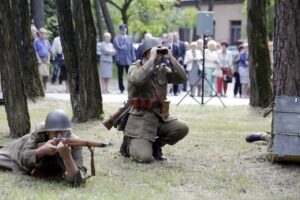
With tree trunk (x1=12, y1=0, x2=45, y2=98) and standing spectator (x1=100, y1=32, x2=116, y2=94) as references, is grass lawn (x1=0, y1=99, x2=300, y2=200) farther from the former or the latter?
standing spectator (x1=100, y1=32, x2=116, y2=94)

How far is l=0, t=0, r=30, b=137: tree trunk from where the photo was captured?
9.50 meters

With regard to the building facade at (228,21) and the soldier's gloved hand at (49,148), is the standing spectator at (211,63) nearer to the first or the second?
the soldier's gloved hand at (49,148)

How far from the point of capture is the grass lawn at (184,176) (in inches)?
260

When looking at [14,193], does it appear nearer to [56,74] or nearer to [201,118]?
[201,118]

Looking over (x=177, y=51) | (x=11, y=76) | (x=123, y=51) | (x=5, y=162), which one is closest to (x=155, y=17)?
(x=123, y=51)

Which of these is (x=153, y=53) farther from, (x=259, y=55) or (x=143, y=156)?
(x=259, y=55)

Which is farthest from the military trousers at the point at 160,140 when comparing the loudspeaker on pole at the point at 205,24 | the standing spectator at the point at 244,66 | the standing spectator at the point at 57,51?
the standing spectator at the point at 57,51

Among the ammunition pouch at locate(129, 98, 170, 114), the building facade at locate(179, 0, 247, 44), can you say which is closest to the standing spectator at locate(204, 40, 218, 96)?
the ammunition pouch at locate(129, 98, 170, 114)

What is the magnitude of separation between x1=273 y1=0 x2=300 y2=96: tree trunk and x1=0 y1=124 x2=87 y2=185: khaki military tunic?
277 cm

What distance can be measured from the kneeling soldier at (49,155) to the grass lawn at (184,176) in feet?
0.40

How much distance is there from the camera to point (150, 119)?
8430mm

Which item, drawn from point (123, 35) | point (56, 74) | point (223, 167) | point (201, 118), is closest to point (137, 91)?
point (223, 167)

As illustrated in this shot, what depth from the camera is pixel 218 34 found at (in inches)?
2141

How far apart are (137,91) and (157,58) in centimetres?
50
